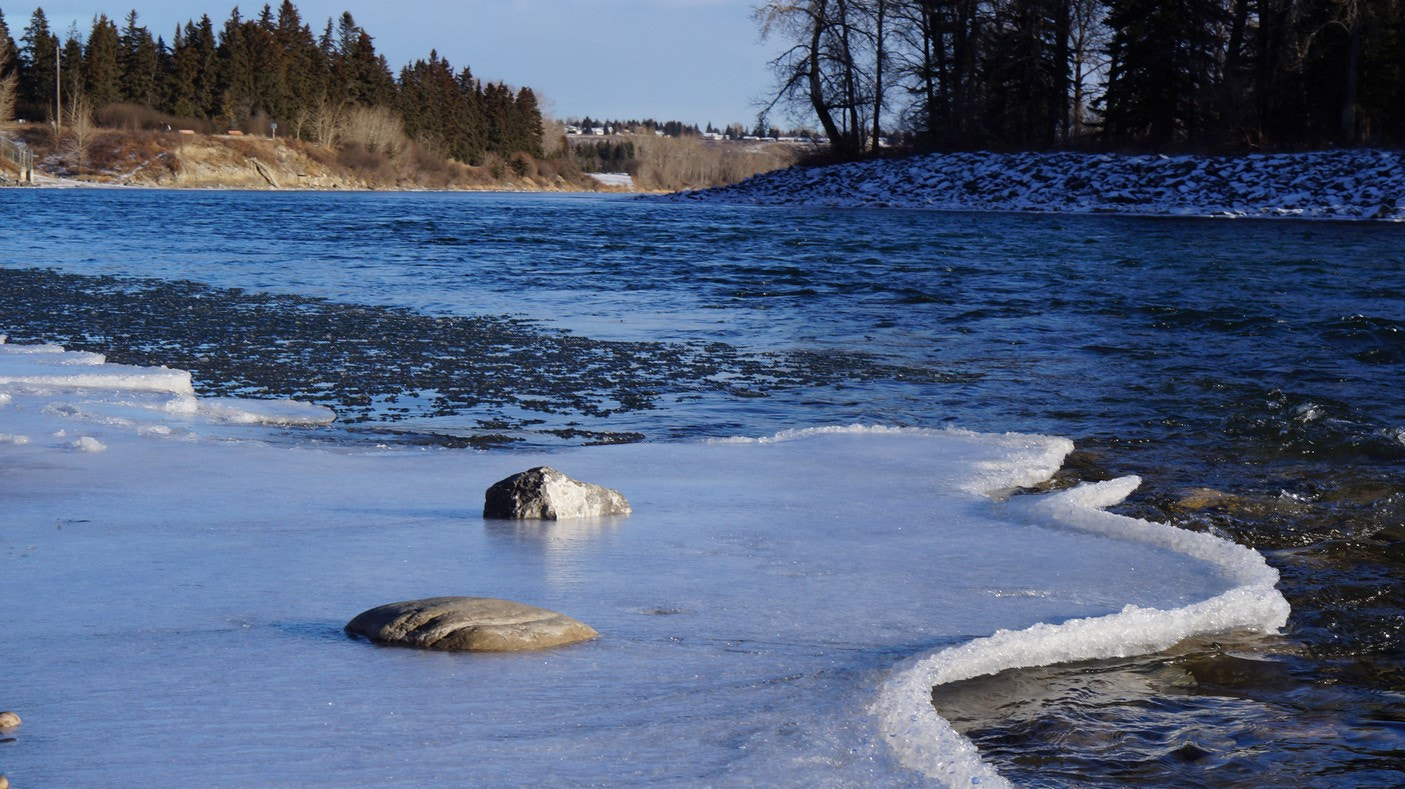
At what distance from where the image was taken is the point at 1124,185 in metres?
29.8

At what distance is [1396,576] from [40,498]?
4.38 m

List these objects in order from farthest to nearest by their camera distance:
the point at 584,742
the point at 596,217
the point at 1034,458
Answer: the point at 596,217 → the point at 1034,458 → the point at 584,742

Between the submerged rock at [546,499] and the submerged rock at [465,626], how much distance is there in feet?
3.84

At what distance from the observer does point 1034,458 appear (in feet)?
17.4

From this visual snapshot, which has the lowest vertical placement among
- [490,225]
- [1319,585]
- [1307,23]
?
[1319,585]

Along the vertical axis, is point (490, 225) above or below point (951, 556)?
above

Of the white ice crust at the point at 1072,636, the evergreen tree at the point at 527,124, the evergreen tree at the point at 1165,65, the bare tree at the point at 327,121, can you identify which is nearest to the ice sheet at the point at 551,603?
the white ice crust at the point at 1072,636

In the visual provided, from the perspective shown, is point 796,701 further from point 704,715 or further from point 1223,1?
point 1223,1

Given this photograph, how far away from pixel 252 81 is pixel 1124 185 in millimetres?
81583

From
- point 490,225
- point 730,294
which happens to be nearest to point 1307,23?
point 490,225

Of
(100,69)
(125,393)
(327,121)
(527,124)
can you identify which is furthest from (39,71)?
(125,393)

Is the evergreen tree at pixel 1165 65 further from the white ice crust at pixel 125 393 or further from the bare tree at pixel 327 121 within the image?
the bare tree at pixel 327 121

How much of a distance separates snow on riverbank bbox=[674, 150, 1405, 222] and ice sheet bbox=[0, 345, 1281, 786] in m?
24.3

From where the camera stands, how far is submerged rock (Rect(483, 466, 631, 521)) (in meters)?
4.09
